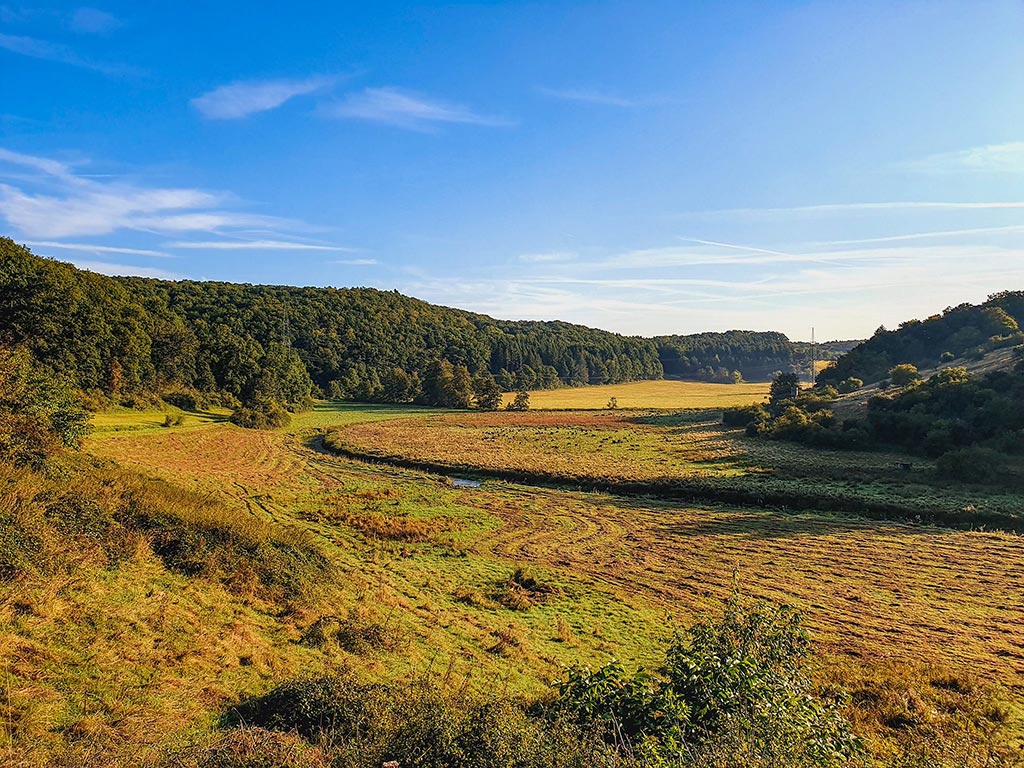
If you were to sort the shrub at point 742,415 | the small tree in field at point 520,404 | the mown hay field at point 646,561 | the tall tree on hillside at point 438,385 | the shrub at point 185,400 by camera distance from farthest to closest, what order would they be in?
1. the tall tree on hillside at point 438,385
2. the small tree in field at point 520,404
3. the shrub at point 185,400
4. the shrub at point 742,415
5. the mown hay field at point 646,561

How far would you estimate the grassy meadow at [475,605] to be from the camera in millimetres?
8398

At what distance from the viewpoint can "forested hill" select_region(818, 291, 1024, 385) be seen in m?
82.6

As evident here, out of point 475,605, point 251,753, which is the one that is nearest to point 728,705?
point 251,753

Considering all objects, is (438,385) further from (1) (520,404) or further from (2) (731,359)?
(2) (731,359)

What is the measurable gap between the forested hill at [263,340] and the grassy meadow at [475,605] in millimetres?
25714

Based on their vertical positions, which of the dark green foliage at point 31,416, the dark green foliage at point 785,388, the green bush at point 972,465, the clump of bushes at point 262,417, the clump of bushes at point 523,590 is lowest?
the clump of bushes at point 262,417

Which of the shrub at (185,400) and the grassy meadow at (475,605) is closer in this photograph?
the grassy meadow at (475,605)

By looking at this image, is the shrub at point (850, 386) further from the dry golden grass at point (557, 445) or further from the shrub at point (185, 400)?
the shrub at point (185, 400)

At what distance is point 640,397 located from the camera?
12056 centimetres

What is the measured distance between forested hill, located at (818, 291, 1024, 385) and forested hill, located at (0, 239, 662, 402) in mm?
66345

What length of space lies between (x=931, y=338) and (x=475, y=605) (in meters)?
103

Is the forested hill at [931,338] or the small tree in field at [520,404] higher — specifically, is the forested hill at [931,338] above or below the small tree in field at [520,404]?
above

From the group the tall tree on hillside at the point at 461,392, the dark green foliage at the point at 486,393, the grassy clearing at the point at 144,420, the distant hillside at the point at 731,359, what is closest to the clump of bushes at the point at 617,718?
the grassy clearing at the point at 144,420

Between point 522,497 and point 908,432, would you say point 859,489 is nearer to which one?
point 908,432
